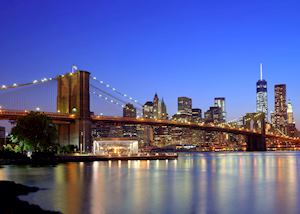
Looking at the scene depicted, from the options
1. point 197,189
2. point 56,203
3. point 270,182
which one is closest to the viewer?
point 56,203

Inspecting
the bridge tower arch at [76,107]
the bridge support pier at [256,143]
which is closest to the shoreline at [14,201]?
the bridge tower arch at [76,107]

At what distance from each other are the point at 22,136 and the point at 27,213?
41832 millimetres

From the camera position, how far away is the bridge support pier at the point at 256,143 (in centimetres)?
11644

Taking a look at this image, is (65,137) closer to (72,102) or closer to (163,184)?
(72,102)

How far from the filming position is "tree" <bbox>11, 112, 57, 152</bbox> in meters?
58.1

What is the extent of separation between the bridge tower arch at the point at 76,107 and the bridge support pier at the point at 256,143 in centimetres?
5297

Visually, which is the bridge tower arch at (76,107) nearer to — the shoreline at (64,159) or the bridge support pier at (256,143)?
the shoreline at (64,159)

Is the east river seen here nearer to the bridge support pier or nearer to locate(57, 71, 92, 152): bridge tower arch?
locate(57, 71, 92, 152): bridge tower arch

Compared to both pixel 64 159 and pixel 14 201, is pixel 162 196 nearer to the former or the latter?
pixel 14 201

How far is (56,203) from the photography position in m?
21.6

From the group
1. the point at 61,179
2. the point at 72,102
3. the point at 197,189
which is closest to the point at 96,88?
the point at 72,102

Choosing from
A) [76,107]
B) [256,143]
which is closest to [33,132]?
[76,107]

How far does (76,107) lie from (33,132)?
1750 centimetres

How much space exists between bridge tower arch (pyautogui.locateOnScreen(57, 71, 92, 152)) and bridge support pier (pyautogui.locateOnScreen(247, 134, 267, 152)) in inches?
2085
